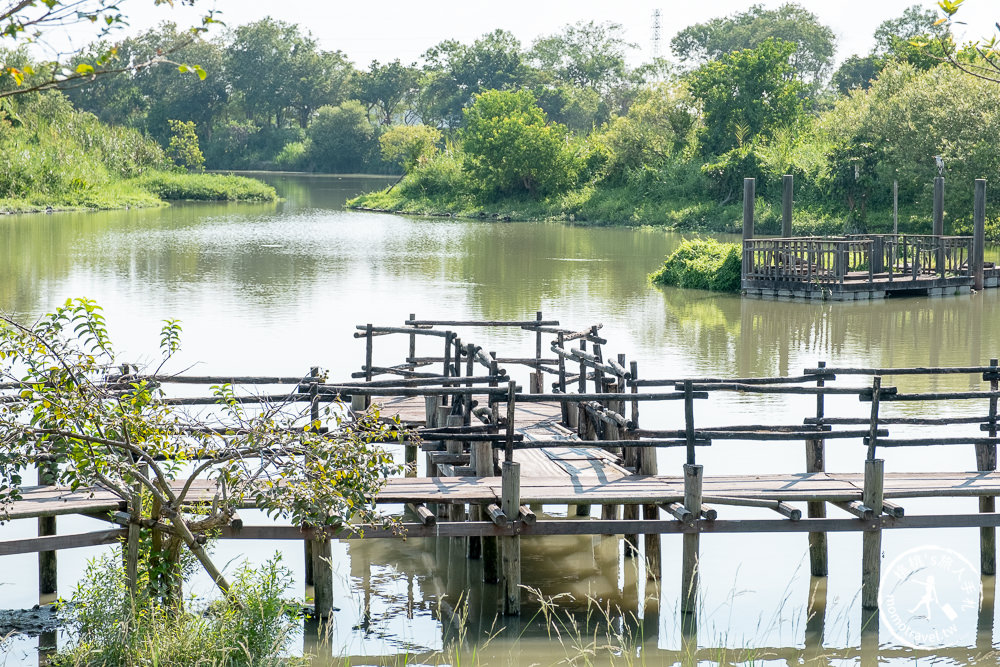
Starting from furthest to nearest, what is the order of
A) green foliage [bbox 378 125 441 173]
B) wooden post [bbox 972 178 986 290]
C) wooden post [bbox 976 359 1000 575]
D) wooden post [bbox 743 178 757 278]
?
green foliage [bbox 378 125 441 173]
wooden post [bbox 972 178 986 290]
wooden post [bbox 743 178 757 278]
wooden post [bbox 976 359 1000 575]

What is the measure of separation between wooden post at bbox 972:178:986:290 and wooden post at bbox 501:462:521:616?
79.1 ft

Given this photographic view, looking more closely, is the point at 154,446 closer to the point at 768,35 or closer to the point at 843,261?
the point at 843,261

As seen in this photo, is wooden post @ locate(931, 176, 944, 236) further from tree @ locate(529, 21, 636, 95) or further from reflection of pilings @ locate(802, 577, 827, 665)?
tree @ locate(529, 21, 636, 95)

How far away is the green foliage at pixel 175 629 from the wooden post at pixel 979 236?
→ 26.3 metres

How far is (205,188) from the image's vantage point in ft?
244

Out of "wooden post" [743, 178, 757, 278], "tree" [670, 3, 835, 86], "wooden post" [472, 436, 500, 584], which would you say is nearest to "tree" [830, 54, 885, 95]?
"tree" [670, 3, 835, 86]

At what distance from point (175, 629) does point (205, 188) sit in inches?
2722

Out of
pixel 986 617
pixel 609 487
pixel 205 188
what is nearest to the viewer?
pixel 609 487

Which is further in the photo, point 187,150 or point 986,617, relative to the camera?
point 187,150

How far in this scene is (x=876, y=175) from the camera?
4588cm

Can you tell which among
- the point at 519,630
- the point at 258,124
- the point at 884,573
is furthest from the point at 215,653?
the point at 258,124

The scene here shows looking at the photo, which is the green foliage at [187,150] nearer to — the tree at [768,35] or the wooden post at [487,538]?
the tree at [768,35]

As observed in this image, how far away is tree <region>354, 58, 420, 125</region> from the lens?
396ft

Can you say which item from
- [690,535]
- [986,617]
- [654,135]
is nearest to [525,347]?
[986,617]
